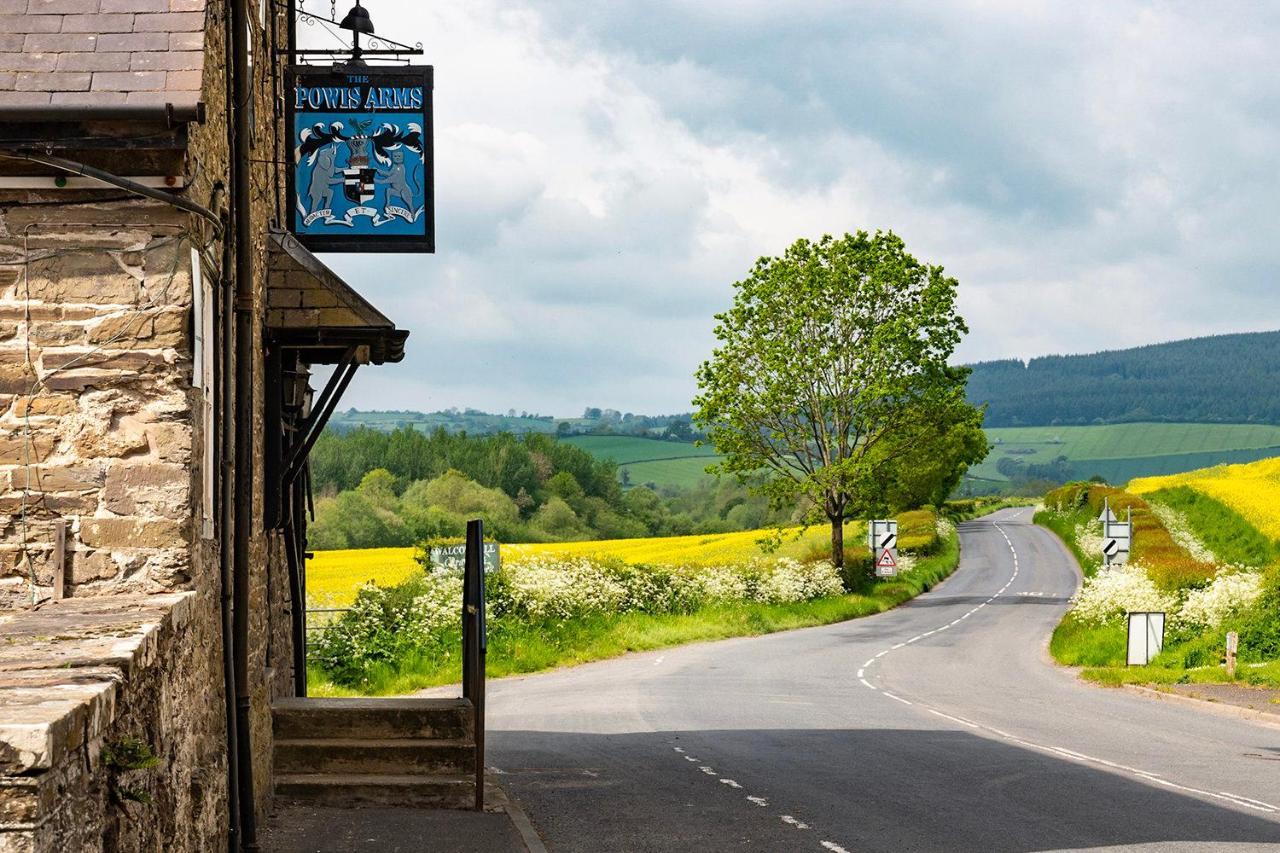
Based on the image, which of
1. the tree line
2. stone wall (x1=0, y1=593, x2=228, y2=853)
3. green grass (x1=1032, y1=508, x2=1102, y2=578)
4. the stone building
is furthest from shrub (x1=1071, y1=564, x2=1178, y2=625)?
→ the tree line

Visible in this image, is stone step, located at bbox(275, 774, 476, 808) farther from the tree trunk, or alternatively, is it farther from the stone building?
the tree trunk

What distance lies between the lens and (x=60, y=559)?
23.4 feet

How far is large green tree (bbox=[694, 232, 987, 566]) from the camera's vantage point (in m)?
49.0

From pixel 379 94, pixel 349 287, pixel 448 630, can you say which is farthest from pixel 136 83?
pixel 448 630

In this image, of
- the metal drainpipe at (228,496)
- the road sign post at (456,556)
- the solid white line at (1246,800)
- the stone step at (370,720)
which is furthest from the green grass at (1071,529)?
the metal drainpipe at (228,496)

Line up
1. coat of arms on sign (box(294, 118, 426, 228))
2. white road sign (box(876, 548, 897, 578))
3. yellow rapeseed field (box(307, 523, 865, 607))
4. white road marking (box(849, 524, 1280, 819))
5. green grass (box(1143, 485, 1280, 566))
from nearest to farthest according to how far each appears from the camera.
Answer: coat of arms on sign (box(294, 118, 426, 228)) → white road marking (box(849, 524, 1280, 819)) → yellow rapeseed field (box(307, 523, 865, 607)) → green grass (box(1143, 485, 1280, 566)) → white road sign (box(876, 548, 897, 578))

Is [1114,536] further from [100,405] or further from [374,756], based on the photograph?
[100,405]

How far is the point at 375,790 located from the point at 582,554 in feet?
Answer: 90.0

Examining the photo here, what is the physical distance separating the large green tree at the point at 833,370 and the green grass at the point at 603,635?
437 cm

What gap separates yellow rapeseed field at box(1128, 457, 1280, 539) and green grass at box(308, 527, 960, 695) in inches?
495

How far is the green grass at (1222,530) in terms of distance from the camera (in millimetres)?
45062

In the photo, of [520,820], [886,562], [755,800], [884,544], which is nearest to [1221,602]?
[886,562]

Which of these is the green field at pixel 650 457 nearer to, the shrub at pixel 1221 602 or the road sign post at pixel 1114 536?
the road sign post at pixel 1114 536

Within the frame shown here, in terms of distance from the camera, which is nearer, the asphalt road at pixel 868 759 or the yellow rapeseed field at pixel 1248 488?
the asphalt road at pixel 868 759
